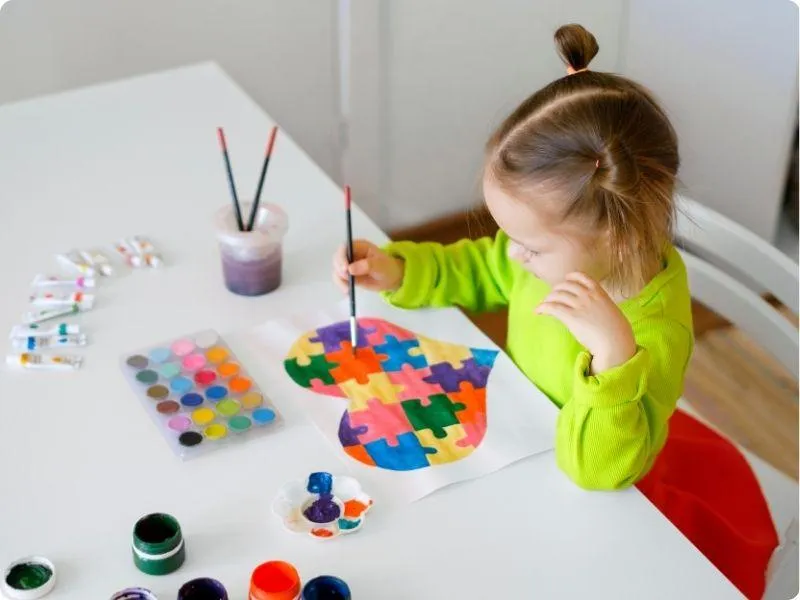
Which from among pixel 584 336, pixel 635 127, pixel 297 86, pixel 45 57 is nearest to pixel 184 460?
pixel 584 336

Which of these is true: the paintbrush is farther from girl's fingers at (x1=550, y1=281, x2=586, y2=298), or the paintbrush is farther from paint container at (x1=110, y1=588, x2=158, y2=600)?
paint container at (x1=110, y1=588, x2=158, y2=600)

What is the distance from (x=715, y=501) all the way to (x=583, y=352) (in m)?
0.40

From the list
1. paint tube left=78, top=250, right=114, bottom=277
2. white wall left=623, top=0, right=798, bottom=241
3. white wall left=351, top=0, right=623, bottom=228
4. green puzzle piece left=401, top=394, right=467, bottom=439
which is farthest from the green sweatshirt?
white wall left=623, top=0, right=798, bottom=241

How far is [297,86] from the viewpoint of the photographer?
7.59 feet

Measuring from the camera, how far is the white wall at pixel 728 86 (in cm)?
240

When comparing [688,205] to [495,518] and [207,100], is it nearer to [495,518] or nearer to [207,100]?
[495,518]

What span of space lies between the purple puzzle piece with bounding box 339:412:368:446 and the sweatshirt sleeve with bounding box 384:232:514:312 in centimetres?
21

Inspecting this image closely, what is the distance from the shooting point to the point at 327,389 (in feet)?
3.76

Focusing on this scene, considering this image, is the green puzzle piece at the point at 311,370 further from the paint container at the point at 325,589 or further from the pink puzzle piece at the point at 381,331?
the paint container at the point at 325,589

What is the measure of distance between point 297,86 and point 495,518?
59.0 inches

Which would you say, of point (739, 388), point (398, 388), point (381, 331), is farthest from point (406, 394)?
point (739, 388)

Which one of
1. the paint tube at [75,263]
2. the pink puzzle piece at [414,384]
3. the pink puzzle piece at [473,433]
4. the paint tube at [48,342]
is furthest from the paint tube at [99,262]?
the pink puzzle piece at [473,433]

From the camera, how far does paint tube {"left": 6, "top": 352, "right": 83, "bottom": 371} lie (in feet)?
3.77

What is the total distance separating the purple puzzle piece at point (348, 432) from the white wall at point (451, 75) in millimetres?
1254
